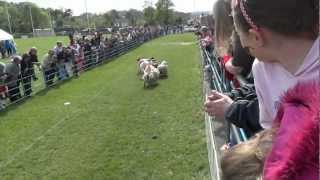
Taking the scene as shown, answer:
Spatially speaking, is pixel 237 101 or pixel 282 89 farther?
pixel 237 101

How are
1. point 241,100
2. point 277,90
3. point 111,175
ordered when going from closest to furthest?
1. point 277,90
2. point 241,100
3. point 111,175

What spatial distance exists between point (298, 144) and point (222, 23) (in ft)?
6.51

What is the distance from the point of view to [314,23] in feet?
4.64

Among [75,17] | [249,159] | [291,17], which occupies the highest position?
[291,17]

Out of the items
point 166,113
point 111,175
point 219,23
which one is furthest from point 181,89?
point 219,23

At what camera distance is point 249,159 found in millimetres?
1212

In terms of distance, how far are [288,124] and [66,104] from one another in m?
13.6

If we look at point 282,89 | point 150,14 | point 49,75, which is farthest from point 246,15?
point 150,14

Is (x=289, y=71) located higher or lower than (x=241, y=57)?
higher

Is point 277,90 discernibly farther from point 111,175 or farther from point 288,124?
point 111,175

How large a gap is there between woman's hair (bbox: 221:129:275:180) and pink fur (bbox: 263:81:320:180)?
0.06m

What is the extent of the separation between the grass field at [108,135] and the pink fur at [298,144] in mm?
6010

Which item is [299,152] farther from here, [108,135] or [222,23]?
[108,135]

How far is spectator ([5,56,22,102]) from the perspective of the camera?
605 inches
